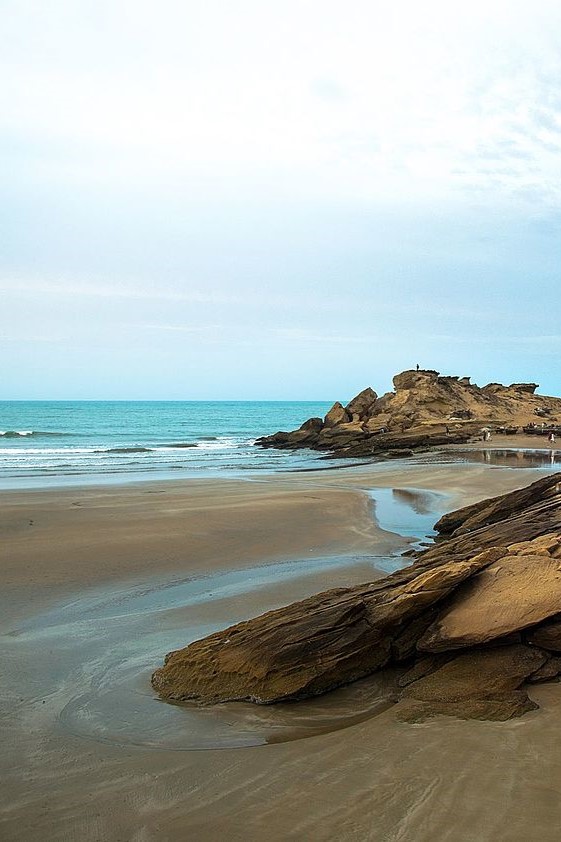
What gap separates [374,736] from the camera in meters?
4.46

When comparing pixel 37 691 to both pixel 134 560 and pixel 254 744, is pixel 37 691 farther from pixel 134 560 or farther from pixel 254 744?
pixel 134 560

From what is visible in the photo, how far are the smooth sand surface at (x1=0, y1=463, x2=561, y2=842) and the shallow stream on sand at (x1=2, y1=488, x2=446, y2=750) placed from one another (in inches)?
0.8

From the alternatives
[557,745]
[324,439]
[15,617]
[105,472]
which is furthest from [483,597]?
[324,439]

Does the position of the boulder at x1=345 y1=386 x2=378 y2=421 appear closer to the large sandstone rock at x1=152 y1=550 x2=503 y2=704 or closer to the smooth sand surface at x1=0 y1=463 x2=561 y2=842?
the smooth sand surface at x1=0 y1=463 x2=561 y2=842

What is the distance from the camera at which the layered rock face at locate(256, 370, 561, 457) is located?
40094mm

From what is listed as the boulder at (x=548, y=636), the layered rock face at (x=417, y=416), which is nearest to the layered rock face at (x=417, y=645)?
the boulder at (x=548, y=636)

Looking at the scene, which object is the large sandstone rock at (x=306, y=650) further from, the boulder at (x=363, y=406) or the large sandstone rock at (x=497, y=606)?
the boulder at (x=363, y=406)

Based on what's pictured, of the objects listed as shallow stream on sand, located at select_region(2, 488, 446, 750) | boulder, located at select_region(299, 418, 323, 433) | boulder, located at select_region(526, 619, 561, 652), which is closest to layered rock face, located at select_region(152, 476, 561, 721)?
boulder, located at select_region(526, 619, 561, 652)

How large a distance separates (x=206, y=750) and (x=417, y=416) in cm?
4526

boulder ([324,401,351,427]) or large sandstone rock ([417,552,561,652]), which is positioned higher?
boulder ([324,401,351,427])

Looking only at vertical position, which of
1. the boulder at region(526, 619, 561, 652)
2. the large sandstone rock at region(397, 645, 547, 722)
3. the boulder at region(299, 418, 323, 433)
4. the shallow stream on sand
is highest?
the boulder at region(299, 418, 323, 433)

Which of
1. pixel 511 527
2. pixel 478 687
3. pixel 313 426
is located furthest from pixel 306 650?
pixel 313 426

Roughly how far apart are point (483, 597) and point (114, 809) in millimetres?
3197

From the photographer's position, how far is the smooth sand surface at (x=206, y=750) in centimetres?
354
